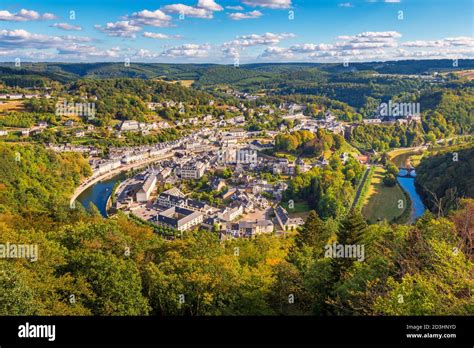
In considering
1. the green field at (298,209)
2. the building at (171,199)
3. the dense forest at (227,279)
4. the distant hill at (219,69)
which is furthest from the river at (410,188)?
the distant hill at (219,69)

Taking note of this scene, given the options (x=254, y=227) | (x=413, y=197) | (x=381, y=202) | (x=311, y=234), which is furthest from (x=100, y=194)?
(x=413, y=197)

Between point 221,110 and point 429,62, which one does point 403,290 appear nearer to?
point 221,110

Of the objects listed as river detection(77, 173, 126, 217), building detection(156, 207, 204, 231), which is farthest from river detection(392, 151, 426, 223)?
river detection(77, 173, 126, 217)

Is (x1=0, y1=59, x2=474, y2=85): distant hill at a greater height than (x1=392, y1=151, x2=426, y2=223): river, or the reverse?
(x1=0, y1=59, x2=474, y2=85): distant hill

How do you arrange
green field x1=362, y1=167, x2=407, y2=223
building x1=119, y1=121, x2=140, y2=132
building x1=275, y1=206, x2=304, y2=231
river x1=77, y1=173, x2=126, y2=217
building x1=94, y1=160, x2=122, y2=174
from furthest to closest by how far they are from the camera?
building x1=119, y1=121, x2=140, y2=132
building x1=94, y1=160, x2=122, y2=174
river x1=77, y1=173, x2=126, y2=217
green field x1=362, y1=167, x2=407, y2=223
building x1=275, y1=206, x2=304, y2=231

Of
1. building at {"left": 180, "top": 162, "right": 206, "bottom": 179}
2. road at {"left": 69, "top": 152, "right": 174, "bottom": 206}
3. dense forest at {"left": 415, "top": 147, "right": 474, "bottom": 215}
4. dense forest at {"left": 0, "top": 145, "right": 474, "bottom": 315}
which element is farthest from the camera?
building at {"left": 180, "top": 162, "right": 206, "bottom": 179}

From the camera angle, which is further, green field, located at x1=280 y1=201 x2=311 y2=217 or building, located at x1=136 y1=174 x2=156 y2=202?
building, located at x1=136 y1=174 x2=156 y2=202

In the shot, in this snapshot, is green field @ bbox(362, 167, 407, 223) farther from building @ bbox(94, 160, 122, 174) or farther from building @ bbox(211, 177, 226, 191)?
building @ bbox(94, 160, 122, 174)
